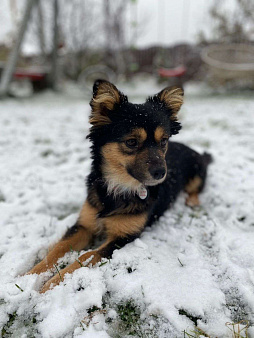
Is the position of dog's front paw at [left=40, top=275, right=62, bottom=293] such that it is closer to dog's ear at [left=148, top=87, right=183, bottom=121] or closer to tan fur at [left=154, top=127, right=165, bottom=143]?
tan fur at [left=154, top=127, right=165, bottom=143]

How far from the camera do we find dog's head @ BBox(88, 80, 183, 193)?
2.45 m

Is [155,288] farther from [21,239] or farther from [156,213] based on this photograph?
[21,239]

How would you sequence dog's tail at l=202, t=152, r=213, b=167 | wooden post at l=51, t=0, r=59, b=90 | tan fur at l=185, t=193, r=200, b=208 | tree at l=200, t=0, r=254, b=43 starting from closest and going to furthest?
1. tan fur at l=185, t=193, r=200, b=208
2. dog's tail at l=202, t=152, r=213, b=167
3. wooden post at l=51, t=0, r=59, b=90
4. tree at l=200, t=0, r=254, b=43

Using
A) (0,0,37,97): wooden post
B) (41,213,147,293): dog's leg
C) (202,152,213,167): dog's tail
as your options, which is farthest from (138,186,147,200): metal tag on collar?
(0,0,37,97): wooden post

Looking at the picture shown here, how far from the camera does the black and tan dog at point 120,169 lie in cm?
246

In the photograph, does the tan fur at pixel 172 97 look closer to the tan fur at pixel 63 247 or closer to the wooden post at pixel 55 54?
the tan fur at pixel 63 247

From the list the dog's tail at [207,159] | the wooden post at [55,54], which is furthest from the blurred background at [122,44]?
the dog's tail at [207,159]

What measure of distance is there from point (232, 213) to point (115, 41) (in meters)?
13.0

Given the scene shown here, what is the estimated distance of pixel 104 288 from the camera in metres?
2.14

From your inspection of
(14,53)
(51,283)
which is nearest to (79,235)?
(51,283)

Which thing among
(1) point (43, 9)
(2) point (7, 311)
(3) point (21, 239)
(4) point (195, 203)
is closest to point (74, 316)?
(2) point (7, 311)

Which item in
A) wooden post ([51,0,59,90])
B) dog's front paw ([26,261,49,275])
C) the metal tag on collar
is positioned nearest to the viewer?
dog's front paw ([26,261,49,275])

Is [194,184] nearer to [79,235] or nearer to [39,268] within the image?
[79,235]

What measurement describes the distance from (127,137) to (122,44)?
1328 centimetres
